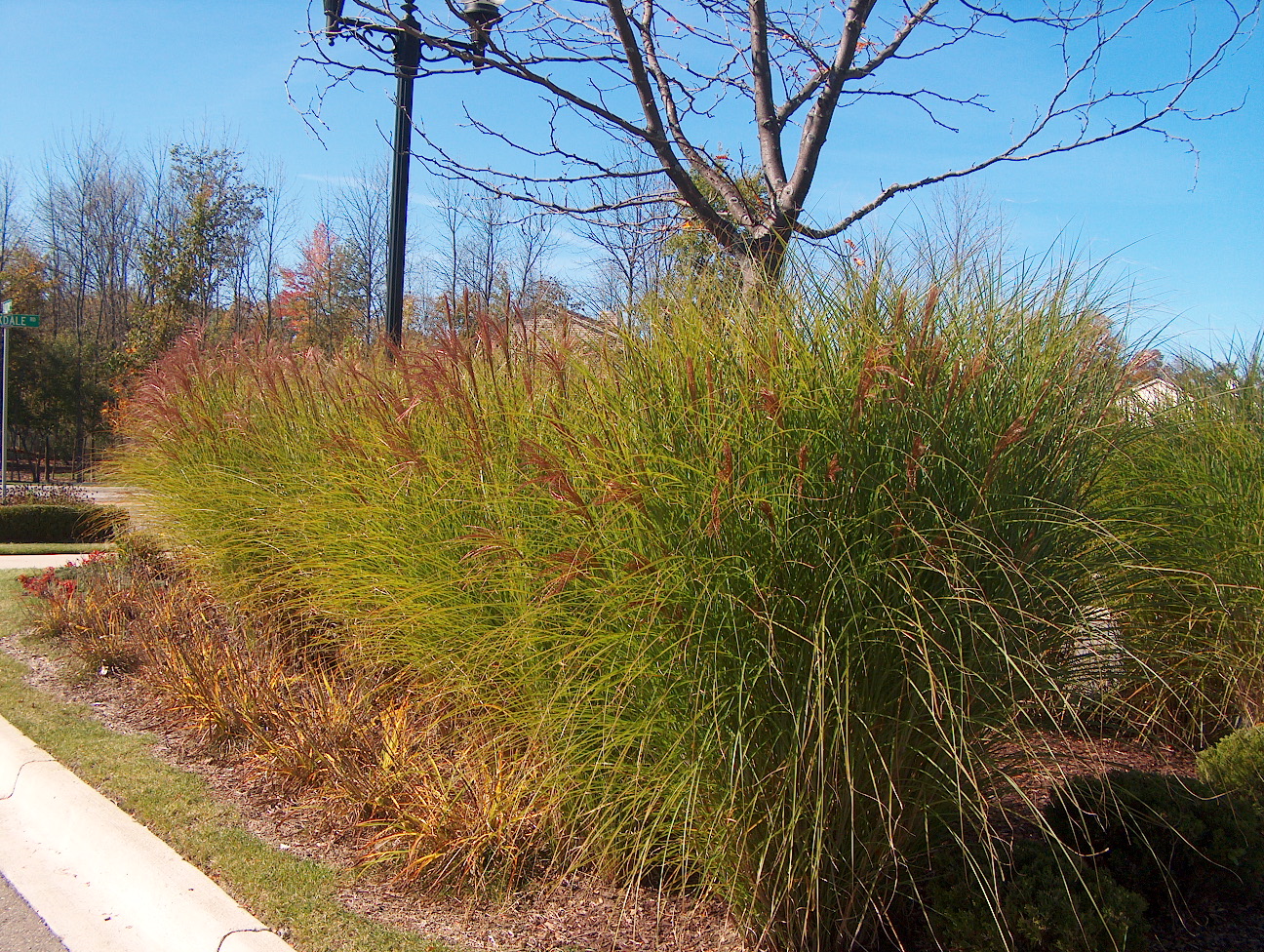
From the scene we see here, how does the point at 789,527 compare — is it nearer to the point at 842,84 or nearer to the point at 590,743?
the point at 590,743

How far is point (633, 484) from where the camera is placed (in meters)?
2.97

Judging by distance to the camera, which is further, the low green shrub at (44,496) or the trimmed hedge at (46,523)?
the low green shrub at (44,496)

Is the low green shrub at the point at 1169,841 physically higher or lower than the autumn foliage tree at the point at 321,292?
lower

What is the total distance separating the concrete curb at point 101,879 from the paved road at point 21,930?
0.04 meters

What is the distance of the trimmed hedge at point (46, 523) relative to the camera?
15969mm

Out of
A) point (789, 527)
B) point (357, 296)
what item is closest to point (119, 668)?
point (789, 527)

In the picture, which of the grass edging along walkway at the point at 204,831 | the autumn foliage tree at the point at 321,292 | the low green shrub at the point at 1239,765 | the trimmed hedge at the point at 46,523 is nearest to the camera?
the grass edging along walkway at the point at 204,831

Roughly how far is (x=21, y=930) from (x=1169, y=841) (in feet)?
14.7

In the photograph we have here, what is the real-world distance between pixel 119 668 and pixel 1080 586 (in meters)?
6.79

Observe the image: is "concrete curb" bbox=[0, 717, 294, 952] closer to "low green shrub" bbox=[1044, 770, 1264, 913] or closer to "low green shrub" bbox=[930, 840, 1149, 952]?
"low green shrub" bbox=[930, 840, 1149, 952]

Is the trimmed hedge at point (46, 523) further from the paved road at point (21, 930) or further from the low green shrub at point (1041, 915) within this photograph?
the low green shrub at point (1041, 915)

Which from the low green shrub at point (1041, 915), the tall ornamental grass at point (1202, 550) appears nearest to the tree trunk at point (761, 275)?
the tall ornamental grass at point (1202, 550)

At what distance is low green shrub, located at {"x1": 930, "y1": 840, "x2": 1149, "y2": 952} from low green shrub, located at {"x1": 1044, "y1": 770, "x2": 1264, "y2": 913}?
1.22ft

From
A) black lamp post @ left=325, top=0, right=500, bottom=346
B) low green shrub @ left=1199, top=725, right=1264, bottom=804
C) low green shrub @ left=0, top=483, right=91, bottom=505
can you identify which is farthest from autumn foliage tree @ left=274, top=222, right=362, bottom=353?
low green shrub @ left=1199, top=725, right=1264, bottom=804
